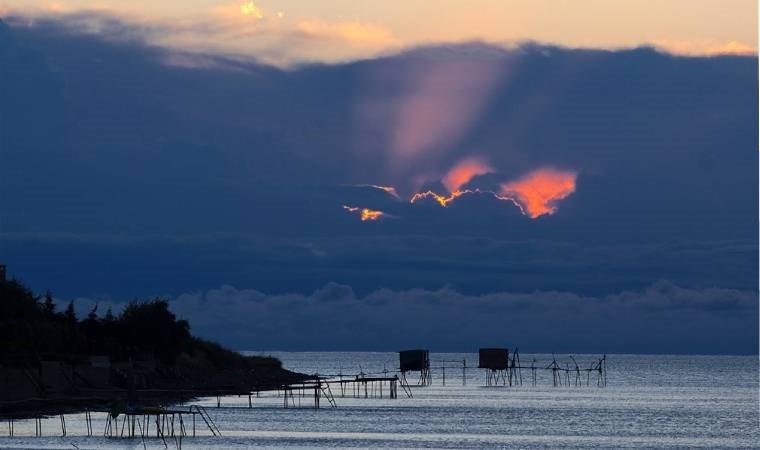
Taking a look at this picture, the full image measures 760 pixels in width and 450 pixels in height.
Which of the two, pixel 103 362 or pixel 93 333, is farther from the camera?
pixel 93 333

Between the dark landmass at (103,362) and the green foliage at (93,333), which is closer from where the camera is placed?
the dark landmass at (103,362)

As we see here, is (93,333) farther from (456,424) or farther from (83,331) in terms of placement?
(456,424)

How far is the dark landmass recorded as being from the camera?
90.8 m

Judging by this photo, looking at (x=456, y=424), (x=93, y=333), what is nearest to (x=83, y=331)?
(x=93, y=333)

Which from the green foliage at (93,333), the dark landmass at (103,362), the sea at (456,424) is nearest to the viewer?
the sea at (456,424)

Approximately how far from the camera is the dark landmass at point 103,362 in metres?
90.8

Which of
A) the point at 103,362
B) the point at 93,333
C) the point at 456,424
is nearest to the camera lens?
the point at 456,424

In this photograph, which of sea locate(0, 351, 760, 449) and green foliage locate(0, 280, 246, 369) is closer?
sea locate(0, 351, 760, 449)

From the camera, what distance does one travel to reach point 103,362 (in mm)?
112375

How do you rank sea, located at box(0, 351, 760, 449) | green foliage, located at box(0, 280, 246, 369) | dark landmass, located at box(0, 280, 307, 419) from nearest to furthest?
sea, located at box(0, 351, 760, 449)
dark landmass, located at box(0, 280, 307, 419)
green foliage, located at box(0, 280, 246, 369)

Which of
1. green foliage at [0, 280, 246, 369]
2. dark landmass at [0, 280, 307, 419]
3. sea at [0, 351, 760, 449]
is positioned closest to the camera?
sea at [0, 351, 760, 449]

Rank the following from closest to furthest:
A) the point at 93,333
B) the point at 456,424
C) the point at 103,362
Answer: the point at 456,424 < the point at 103,362 < the point at 93,333

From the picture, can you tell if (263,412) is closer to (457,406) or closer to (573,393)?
(457,406)

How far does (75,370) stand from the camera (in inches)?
4001
